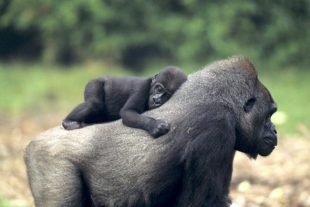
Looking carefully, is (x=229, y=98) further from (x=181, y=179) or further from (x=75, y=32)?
(x=75, y=32)

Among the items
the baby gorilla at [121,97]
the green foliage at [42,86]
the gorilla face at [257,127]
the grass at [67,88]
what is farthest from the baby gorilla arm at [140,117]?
the green foliage at [42,86]

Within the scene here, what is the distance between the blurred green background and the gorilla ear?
830cm

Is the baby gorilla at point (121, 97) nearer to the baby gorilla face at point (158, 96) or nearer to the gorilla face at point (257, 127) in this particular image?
the baby gorilla face at point (158, 96)

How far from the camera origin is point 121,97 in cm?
498

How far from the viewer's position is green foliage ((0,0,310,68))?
529 inches

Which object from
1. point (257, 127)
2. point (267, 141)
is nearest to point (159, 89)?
point (257, 127)

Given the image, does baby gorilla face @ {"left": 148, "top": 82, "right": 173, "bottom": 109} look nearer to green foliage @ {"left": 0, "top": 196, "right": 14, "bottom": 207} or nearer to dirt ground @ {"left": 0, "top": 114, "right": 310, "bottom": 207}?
dirt ground @ {"left": 0, "top": 114, "right": 310, "bottom": 207}

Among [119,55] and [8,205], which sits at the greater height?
[119,55]

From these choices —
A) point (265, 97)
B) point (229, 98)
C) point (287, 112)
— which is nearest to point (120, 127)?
point (229, 98)

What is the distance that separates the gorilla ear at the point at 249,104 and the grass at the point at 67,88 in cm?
472

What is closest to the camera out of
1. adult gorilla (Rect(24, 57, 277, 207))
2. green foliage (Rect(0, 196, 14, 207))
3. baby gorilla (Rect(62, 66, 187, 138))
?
adult gorilla (Rect(24, 57, 277, 207))

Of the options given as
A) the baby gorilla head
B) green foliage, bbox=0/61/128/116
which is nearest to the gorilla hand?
the baby gorilla head

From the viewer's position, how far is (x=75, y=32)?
13.9 metres

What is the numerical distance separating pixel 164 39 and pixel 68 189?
9872 mm
